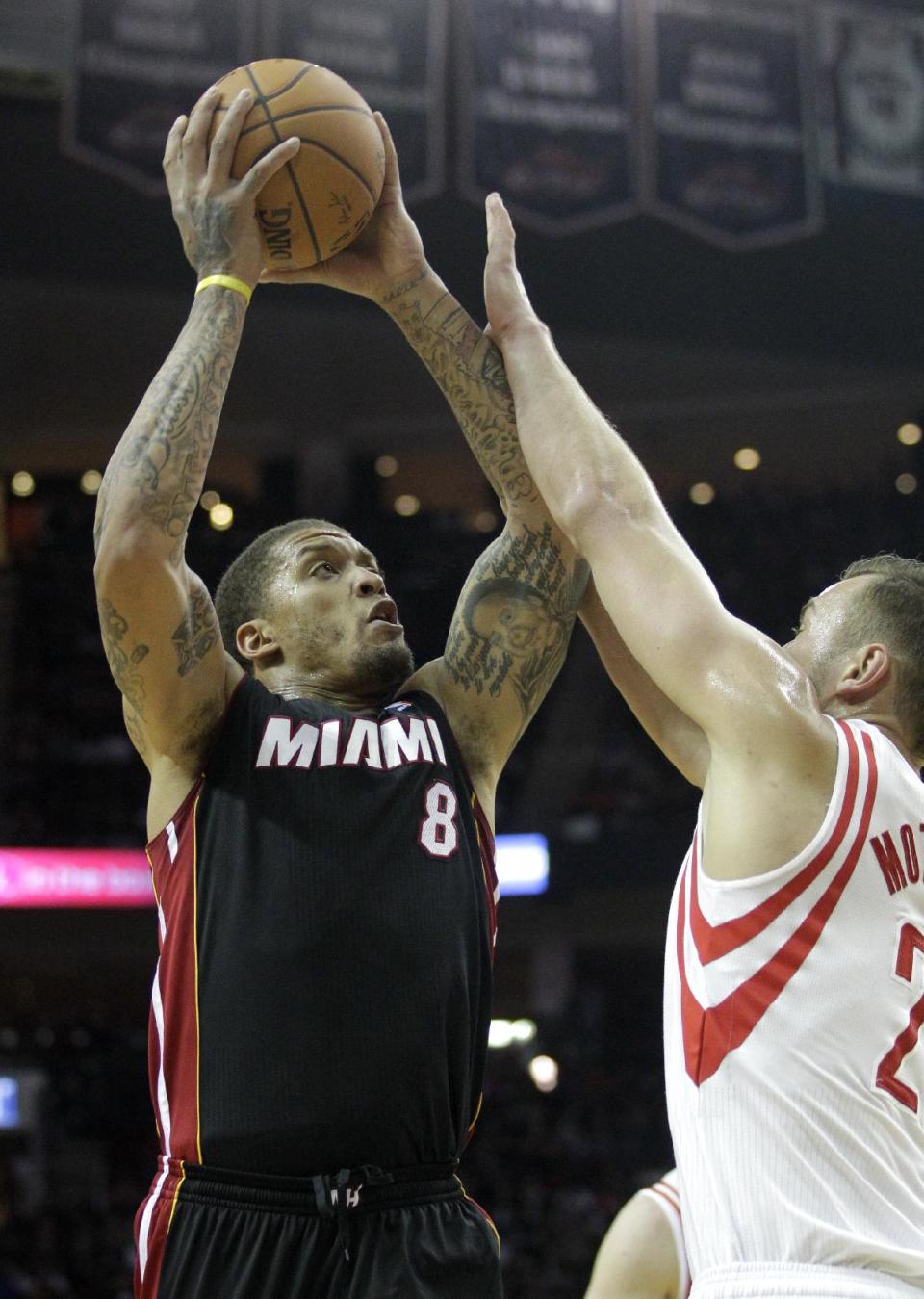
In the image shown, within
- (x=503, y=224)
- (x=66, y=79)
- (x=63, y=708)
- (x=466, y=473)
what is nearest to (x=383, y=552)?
(x=466, y=473)

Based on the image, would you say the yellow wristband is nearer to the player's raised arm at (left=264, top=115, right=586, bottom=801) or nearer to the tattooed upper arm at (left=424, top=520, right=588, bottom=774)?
the player's raised arm at (left=264, top=115, right=586, bottom=801)

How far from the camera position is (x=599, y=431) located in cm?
280

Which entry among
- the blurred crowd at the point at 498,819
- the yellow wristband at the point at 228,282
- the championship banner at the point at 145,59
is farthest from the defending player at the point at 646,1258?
the blurred crowd at the point at 498,819

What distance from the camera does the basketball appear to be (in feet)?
10.2

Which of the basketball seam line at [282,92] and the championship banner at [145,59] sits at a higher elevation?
the championship banner at [145,59]

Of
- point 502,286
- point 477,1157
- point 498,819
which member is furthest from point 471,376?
point 498,819

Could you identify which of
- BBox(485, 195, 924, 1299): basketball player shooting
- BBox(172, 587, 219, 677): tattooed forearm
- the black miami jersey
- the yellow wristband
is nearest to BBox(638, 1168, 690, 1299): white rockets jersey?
the black miami jersey

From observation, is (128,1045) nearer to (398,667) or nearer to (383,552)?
(383,552)

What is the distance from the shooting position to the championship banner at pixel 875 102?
1049 cm

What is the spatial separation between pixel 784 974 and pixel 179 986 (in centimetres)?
107

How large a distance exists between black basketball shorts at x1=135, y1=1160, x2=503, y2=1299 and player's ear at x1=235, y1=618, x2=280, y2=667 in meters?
1.01

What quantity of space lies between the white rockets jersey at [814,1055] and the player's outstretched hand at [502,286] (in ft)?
4.26

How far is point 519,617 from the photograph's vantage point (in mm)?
3154

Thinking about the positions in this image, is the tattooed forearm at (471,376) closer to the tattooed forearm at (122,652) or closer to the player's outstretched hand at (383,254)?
the player's outstretched hand at (383,254)
